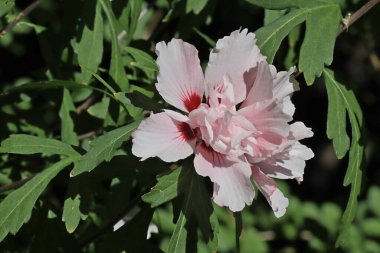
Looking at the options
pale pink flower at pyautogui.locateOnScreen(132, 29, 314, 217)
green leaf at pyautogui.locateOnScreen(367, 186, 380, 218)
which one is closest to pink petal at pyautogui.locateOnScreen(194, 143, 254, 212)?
pale pink flower at pyautogui.locateOnScreen(132, 29, 314, 217)

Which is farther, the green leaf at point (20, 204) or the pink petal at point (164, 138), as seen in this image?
the green leaf at point (20, 204)

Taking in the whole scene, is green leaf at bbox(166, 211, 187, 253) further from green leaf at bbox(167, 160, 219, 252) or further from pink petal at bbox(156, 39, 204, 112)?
pink petal at bbox(156, 39, 204, 112)

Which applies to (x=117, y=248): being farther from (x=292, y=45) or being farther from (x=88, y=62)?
(x=292, y=45)

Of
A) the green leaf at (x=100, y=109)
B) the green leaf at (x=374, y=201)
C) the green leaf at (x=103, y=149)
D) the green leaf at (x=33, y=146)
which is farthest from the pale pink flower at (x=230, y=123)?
the green leaf at (x=374, y=201)

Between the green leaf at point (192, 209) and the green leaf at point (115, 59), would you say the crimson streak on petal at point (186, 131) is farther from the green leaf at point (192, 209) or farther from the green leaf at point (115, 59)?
the green leaf at point (115, 59)

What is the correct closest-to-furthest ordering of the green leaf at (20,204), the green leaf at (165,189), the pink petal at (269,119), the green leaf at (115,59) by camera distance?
the pink petal at (269,119) < the green leaf at (165,189) < the green leaf at (20,204) < the green leaf at (115,59)

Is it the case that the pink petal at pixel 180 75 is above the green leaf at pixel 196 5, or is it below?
above
